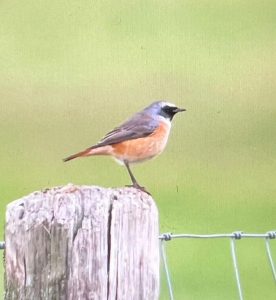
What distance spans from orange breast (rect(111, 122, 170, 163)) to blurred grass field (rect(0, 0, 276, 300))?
7.97 feet

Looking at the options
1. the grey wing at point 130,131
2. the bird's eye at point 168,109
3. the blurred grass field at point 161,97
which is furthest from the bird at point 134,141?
the blurred grass field at point 161,97

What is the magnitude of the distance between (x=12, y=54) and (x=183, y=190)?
9.88ft

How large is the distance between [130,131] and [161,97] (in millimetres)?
3402

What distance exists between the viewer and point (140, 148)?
3453 mm

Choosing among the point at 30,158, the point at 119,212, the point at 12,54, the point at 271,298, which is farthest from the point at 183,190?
the point at 119,212

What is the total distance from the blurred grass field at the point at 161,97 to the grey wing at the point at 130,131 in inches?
95.7

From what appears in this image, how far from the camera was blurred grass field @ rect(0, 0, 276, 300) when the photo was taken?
23.4 ft

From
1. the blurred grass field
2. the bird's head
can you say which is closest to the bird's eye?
the bird's head

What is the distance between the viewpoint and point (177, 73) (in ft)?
28.9

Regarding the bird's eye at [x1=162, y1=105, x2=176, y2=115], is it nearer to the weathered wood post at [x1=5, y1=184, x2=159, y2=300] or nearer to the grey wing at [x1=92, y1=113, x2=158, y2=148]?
the grey wing at [x1=92, y1=113, x2=158, y2=148]

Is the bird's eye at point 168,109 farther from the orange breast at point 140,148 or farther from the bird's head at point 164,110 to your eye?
the orange breast at point 140,148

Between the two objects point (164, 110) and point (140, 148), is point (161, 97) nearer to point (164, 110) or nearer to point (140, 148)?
point (164, 110)

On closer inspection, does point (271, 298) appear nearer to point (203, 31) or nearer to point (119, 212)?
point (119, 212)

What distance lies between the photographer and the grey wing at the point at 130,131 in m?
3.41
